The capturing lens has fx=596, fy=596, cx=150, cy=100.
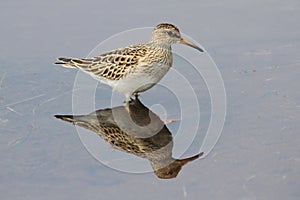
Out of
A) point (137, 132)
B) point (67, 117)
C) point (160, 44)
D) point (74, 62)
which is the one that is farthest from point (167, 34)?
point (67, 117)

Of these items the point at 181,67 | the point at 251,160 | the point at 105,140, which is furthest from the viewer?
the point at 181,67

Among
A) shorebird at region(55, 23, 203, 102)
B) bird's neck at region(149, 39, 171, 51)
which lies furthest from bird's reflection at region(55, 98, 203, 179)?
bird's neck at region(149, 39, 171, 51)

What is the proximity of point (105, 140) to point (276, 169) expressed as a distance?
2.23 meters

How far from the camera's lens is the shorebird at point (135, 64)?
28.1 ft

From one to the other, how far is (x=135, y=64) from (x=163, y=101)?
0.68m

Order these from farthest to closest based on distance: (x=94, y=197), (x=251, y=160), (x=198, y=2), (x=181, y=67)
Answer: (x=198, y=2)
(x=181, y=67)
(x=251, y=160)
(x=94, y=197)

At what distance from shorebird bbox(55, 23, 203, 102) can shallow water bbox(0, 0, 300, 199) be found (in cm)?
36

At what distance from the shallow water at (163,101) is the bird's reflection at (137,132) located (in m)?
0.15

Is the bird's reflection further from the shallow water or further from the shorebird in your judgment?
the shorebird

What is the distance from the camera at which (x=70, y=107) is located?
28.3 feet

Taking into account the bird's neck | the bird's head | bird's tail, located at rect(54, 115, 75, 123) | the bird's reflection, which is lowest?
bird's tail, located at rect(54, 115, 75, 123)

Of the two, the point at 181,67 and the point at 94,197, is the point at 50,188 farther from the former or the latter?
the point at 181,67

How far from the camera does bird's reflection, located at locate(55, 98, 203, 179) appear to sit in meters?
7.13

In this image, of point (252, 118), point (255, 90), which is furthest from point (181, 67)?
point (252, 118)
